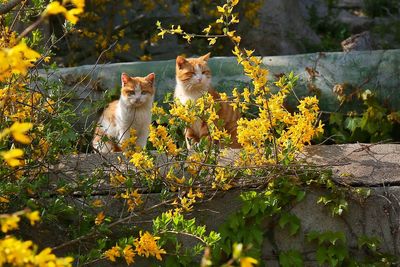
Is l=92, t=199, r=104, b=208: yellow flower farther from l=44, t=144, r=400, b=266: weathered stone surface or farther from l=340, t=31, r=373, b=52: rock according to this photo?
l=340, t=31, r=373, b=52: rock

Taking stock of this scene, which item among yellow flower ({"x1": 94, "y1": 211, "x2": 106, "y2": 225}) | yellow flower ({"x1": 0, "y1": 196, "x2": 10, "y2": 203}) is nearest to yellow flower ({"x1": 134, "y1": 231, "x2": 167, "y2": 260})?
yellow flower ({"x1": 94, "y1": 211, "x2": 106, "y2": 225})

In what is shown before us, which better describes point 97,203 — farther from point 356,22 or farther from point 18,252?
point 356,22

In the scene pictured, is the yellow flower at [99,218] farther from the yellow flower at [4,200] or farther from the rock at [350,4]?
the rock at [350,4]

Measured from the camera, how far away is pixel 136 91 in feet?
23.3

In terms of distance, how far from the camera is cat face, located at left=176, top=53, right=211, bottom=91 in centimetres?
732

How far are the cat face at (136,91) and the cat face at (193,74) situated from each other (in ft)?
1.06

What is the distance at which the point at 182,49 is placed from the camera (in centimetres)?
1171

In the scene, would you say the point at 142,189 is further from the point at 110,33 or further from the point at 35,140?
the point at 110,33

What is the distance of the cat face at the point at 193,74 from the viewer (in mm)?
7324

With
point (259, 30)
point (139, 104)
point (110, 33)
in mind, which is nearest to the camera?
point (139, 104)

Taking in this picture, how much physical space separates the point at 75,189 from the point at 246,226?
3.45ft

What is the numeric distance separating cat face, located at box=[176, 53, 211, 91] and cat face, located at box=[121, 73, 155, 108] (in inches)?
12.7

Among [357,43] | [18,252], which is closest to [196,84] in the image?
[357,43]

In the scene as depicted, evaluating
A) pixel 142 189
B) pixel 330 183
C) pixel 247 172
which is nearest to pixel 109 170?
pixel 142 189
